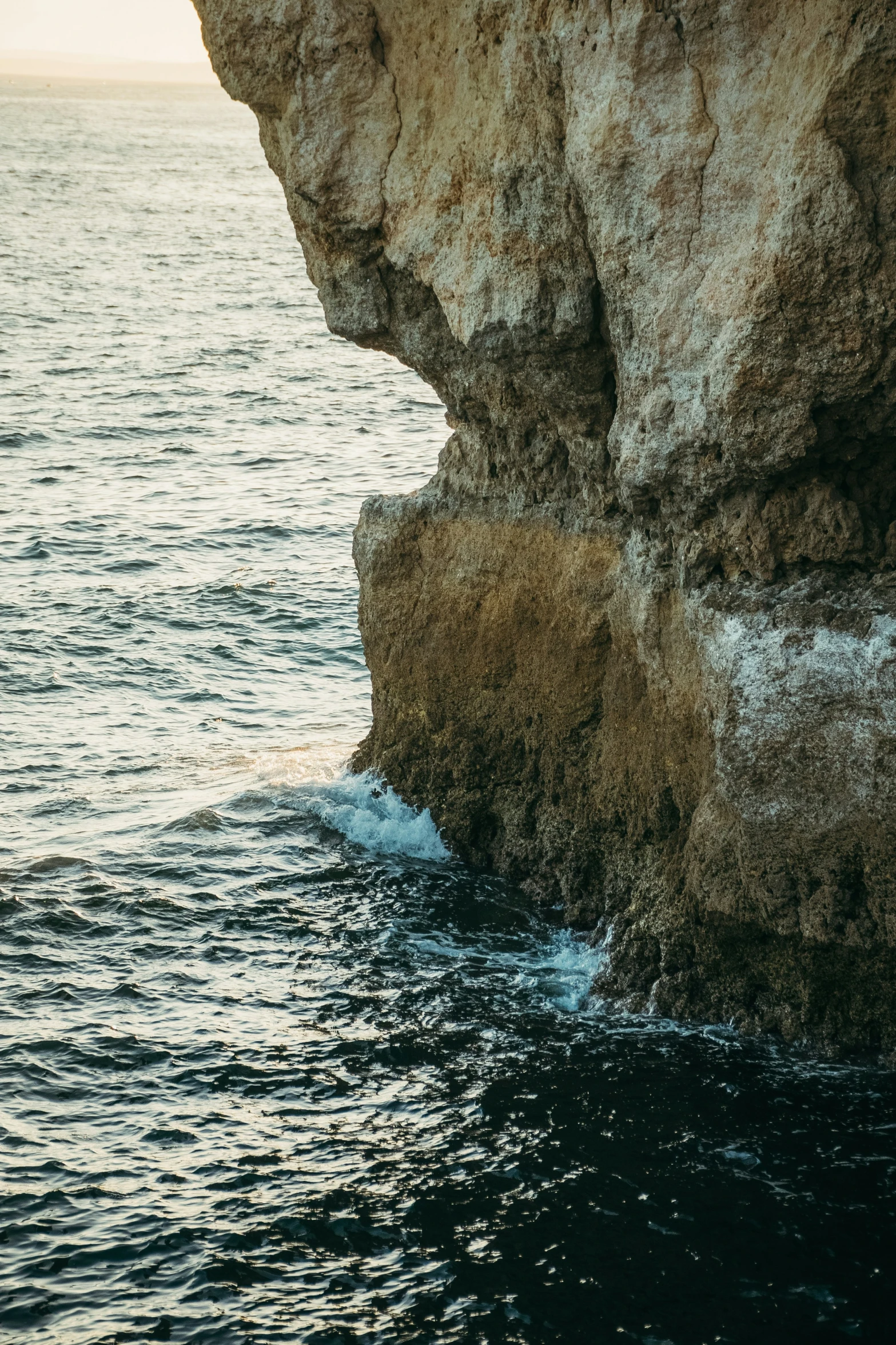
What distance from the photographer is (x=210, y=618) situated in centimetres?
1952

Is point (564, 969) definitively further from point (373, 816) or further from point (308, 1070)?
point (373, 816)

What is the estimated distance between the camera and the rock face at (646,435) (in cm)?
892

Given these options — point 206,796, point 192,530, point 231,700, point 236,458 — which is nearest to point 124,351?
point 236,458

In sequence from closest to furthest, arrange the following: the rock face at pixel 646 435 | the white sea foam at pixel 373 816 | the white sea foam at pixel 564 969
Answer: the rock face at pixel 646 435, the white sea foam at pixel 564 969, the white sea foam at pixel 373 816

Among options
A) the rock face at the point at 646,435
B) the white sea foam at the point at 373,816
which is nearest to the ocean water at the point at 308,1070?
the white sea foam at the point at 373,816

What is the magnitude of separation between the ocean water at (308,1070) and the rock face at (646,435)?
838mm

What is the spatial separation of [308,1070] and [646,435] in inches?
190

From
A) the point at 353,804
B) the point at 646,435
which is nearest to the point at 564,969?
the point at 353,804

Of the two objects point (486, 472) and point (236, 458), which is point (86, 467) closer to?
point (236, 458)

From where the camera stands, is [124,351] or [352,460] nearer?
[352,460]

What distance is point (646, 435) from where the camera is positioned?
394 inches

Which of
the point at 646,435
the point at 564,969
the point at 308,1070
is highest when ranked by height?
the point at 646,435

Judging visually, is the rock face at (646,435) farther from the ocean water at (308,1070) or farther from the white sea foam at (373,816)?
the ocean water at (308,1070)

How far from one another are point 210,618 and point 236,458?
7.56 metres
